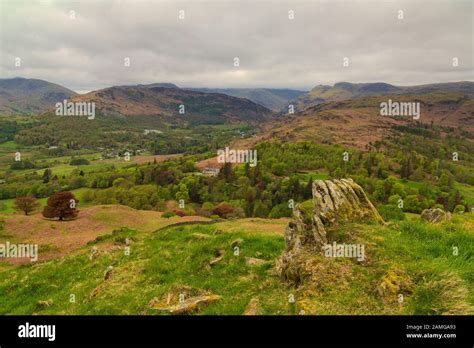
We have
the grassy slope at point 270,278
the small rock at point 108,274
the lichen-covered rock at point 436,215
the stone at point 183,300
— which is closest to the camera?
the grassy slope at point 270,278

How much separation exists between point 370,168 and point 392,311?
193m

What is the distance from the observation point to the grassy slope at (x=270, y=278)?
1484cm

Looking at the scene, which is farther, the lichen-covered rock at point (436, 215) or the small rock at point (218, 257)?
the lichen-covered rock at point (436, 215)

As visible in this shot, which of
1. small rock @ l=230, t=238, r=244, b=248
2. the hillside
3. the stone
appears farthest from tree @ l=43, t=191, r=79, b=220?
the stone

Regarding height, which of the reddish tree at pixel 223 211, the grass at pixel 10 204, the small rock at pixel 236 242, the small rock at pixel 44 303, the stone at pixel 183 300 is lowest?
the grass at pixel 10 204

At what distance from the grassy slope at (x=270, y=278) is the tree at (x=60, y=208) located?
3349cm

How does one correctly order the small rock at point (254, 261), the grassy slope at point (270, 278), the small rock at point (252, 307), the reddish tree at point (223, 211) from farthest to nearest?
the reddish tree at point (223, 211) → the small rock at point (254, 261) → the small rock at point (252, 307) → the grassy slope at point (270, 278)

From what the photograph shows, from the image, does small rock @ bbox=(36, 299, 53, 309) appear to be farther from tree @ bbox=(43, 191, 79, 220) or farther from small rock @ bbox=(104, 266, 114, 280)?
tree @ bbox=(43, 191, 79, 220)

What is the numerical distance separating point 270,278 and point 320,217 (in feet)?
16.9

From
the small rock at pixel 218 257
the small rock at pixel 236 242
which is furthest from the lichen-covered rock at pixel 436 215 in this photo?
the small rock at pixel 218 257

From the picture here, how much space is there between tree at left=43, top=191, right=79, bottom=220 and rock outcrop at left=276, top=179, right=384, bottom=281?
175ft

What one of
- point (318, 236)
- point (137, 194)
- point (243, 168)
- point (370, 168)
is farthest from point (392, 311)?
point (370, 168)

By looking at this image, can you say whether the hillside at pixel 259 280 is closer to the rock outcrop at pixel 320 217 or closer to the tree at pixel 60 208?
the rock outcrop at pixel 320 217
